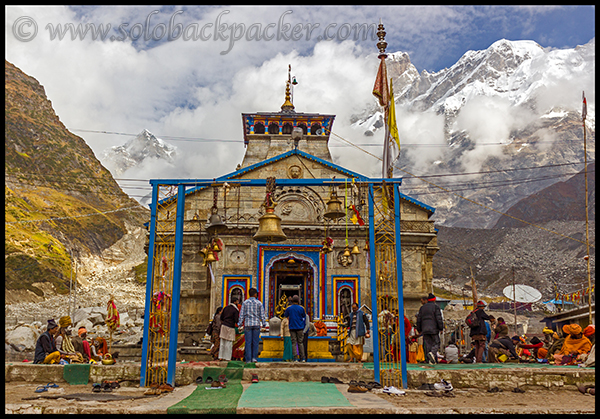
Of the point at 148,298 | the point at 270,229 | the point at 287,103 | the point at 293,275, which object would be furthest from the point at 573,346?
the point at 287,103

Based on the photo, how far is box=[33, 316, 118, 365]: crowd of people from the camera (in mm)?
10484

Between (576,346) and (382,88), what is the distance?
7637 millimetres

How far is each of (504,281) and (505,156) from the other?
10050 cm

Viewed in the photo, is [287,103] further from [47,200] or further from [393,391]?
[47,200]

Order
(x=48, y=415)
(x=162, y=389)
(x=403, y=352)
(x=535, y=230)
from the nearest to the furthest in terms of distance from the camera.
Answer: (x=48, y=415) < (x=162, y=389) < (x=403, y=352) < (x=535, y=230)

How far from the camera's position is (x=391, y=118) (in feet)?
36.6

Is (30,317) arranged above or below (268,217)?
below

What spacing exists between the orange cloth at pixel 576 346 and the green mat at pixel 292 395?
6.35m

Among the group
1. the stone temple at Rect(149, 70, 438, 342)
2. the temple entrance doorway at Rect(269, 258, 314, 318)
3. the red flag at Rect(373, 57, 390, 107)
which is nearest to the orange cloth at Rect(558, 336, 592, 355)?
the red flag at Rect(373, 57, 390, 107)

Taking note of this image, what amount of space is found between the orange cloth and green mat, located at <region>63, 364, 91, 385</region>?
1075 cm

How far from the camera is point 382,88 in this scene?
11414mm

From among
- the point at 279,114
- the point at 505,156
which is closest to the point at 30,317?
the point at 279,114

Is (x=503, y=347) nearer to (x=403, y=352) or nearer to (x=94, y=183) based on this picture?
(x=403, y=352)

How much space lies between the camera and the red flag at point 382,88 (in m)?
11.3
